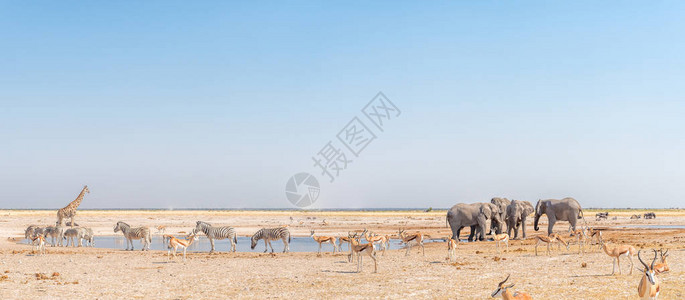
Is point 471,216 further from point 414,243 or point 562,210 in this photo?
point 414,243

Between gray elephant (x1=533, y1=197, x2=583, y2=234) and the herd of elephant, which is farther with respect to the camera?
gray elephant (x1=533, y1=197, x2=583, y2=234)

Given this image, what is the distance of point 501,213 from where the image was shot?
3700 centimetres

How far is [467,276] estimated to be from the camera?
16.4m

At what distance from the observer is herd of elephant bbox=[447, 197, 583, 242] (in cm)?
3475

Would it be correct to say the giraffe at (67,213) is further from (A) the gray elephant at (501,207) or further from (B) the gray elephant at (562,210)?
(B) the gray elephant at (562,210)

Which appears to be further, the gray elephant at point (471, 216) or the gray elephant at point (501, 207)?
the gray elephant at point (501, 207)

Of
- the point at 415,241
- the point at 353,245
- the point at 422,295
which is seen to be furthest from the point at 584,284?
the point at 415,241

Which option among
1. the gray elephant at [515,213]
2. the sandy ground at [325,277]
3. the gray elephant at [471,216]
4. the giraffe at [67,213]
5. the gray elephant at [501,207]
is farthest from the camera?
the giraffe at [67,213]

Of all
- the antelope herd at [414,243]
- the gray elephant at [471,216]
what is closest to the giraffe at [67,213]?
the antelope herd at [414,243]

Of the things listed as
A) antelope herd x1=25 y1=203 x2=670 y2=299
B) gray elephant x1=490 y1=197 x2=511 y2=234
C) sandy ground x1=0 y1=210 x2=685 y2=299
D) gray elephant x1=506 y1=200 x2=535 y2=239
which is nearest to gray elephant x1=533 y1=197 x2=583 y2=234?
gray elephant x1=506 y1=200 x2=535 y2=239

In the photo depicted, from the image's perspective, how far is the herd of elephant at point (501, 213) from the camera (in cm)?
3475

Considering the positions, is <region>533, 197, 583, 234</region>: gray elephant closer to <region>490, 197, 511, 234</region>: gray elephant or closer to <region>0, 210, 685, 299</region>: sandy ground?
<region>490, 197, 511, 234</region>: gray elephant

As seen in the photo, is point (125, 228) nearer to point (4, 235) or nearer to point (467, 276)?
point (4, 235)

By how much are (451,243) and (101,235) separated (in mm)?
31608
